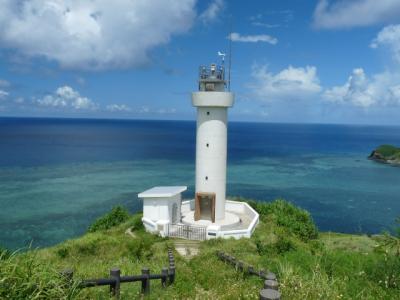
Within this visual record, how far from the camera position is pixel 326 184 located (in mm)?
57031

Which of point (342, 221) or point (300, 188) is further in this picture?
point (300, 188)

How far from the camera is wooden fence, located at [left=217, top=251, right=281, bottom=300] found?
4.78 meters

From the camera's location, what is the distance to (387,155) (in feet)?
294

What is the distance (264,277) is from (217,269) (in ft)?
8.43

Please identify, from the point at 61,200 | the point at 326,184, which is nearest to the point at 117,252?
the point at 61,200

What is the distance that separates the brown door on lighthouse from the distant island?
7455 centimetres

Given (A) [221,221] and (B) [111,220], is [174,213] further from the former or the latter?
(B) [111,220]

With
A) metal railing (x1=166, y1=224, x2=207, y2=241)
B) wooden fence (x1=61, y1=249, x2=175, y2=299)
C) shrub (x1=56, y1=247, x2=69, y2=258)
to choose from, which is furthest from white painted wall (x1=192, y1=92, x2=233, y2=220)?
wooden fence (x1=61, y1=249, x2=175, y2=299)

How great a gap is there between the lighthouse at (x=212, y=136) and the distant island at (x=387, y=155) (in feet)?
246

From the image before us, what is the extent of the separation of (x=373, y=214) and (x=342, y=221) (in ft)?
18.0

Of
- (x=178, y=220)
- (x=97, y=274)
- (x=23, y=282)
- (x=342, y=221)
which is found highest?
(x=23, y=282)

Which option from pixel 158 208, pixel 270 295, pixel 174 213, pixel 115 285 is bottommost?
pixel 174 213

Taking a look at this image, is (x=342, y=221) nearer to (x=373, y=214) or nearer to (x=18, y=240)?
(x=373, y=214)

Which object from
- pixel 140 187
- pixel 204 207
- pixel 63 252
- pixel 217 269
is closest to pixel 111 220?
pixel 204 207
